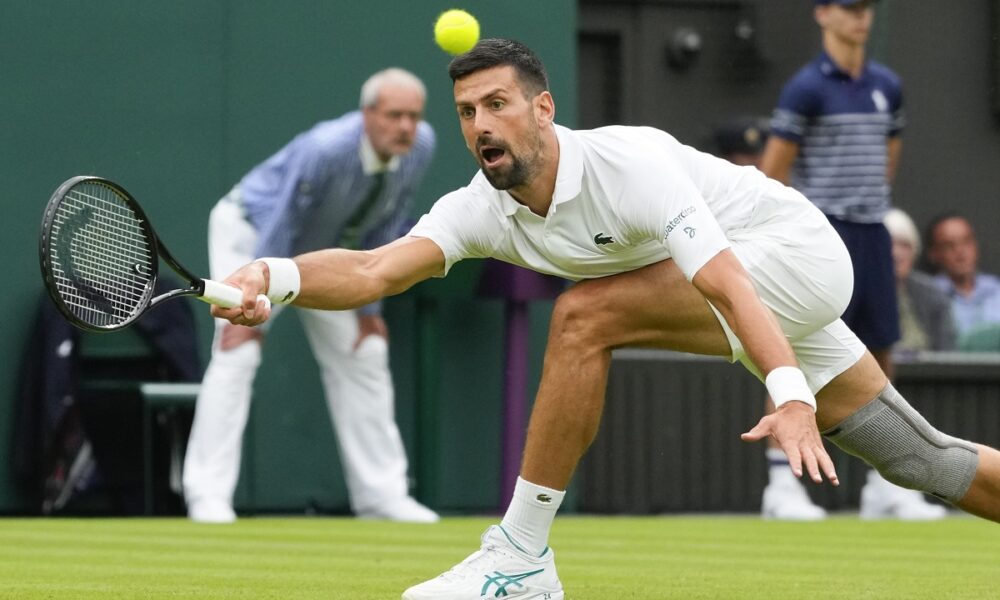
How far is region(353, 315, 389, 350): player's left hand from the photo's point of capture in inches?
344

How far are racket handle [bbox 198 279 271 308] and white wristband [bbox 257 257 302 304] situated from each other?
5.7 inches

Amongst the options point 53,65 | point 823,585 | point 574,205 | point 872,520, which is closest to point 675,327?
point 574,205

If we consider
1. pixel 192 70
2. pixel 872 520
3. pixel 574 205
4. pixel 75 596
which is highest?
pixel 192 70

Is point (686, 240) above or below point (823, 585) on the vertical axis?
above

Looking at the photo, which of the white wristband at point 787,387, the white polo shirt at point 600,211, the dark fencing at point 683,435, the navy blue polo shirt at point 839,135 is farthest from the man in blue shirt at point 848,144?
the white wristband at point 787,387

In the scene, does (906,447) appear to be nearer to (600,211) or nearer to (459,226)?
(600,211)

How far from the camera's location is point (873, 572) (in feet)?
20.0

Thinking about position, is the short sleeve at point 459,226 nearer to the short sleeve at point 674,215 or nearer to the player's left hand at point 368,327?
the short sleeve at point 674,215

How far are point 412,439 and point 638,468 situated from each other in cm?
118

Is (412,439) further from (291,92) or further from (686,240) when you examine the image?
(686,240)

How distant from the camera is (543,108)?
481 centimetres

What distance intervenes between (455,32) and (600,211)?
308cm

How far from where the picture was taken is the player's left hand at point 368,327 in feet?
28.6

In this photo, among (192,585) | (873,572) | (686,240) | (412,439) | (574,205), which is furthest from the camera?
(412,439)
